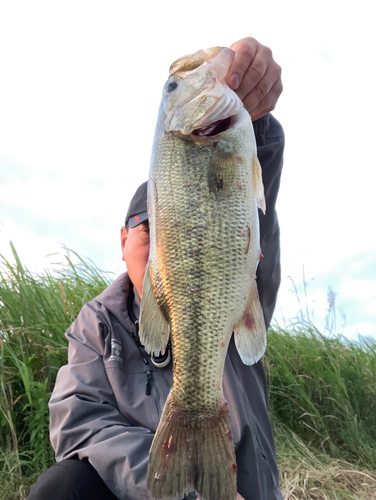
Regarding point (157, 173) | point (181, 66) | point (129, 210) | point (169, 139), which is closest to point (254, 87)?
point (181, 66)

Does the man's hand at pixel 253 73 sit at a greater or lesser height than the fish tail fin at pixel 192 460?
greater

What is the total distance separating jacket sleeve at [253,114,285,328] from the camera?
2270 millimetres

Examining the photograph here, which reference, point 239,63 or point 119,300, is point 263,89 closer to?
point 239,63

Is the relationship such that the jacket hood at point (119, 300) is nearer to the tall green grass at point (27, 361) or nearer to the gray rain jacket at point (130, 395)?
the gray rain jacket at point (130, 395)

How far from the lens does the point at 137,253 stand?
7.48 ft

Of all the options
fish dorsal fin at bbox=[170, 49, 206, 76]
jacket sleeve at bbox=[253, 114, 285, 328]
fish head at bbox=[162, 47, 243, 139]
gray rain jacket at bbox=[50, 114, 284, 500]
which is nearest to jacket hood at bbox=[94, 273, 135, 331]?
gray rain jacket at bbox=[50, 114, 284, 500]

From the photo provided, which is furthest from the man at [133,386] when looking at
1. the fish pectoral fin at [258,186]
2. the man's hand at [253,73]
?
the fish pectoral fin at [258,186]

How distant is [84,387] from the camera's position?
6.56 feet

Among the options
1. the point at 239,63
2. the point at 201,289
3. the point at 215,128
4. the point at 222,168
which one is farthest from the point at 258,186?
the point at 239,63

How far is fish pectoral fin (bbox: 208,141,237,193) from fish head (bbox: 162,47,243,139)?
4.7 inches

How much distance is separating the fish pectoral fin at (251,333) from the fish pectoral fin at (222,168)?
1.23 ft

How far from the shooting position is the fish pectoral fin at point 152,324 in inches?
59.1

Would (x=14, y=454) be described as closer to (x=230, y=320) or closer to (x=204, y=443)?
(x=204, y=443)

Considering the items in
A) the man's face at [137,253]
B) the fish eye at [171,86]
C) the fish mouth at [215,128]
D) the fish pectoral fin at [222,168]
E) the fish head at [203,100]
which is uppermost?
the fish eye at [171,86]
